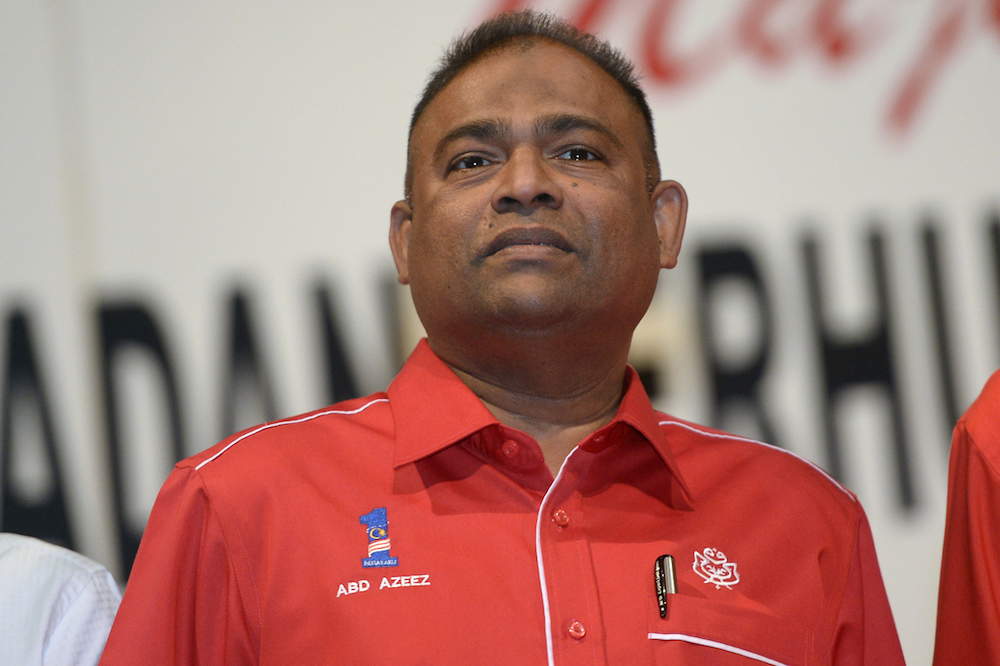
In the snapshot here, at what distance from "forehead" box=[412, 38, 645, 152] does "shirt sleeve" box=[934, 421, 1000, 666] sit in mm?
636

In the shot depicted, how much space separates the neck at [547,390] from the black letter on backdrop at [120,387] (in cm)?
86

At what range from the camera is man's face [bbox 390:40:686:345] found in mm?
1284

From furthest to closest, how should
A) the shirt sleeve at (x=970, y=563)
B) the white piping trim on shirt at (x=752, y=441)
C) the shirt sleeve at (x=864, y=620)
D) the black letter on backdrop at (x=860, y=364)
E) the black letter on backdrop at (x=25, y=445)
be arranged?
the black letter on backdrop at (x=860, y=364)
the black letter on backdrop at (x=25, y=445)
the white piping trim on shirt at (x=752, y=441)
the shirt sleeve at (x=864, y=620)
the shirt sleeve at (x=970, y=563)

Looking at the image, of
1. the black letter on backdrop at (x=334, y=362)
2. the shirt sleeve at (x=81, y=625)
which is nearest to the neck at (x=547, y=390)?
the shirt sleeve at (x=81, y=625)

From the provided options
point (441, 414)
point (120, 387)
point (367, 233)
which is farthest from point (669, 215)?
point (120, 387)

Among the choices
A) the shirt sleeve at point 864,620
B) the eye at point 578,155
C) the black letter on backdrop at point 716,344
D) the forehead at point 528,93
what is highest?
the forehead at point 528,93

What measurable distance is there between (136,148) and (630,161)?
3.93 feet

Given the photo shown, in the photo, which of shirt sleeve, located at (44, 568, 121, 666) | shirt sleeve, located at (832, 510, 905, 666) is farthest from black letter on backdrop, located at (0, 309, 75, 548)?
shirt sleeve, located at (832, 510, 905, 666)

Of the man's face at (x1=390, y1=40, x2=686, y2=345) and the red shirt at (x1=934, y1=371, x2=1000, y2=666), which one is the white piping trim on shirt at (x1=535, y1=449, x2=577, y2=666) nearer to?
the man's face at (x1=390, y1=40, x2=686, y2=345)

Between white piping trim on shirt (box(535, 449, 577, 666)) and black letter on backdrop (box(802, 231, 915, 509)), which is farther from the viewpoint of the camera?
black letter on backdrop (box(802, 231, 915, 509))

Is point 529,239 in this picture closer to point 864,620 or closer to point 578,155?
point 578,155

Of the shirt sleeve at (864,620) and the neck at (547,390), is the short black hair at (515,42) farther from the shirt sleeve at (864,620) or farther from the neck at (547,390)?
the shirt sleeve at (864,620)

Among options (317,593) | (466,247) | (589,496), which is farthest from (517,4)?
(317,593)

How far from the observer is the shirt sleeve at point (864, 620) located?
1.31m
